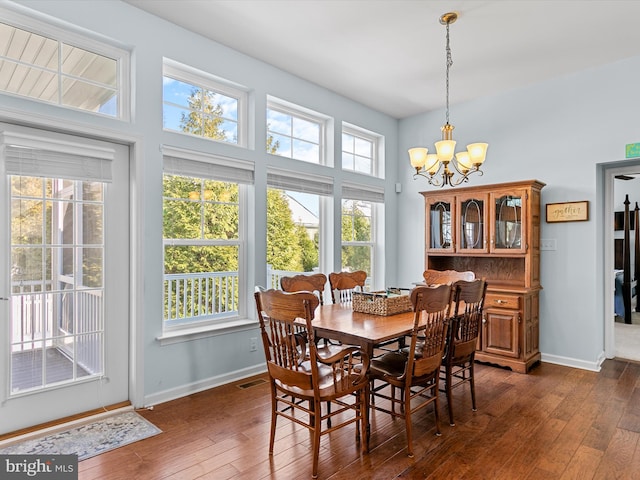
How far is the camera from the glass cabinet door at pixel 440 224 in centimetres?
457

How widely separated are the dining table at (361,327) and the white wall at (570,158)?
2.27 m

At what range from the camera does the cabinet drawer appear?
3.96 m

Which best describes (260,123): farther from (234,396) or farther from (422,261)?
(422,261)

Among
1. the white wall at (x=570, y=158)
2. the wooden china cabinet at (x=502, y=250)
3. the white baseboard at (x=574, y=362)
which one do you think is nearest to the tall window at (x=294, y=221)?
the wooden china cabinet at (x=502, y=250)

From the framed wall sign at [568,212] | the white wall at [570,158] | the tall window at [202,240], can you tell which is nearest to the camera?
the tall window at [202,240]

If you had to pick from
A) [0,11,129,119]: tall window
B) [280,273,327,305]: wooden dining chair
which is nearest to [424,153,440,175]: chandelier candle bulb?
[280,273,327,305]: wooden dining chair

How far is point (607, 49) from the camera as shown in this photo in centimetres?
363

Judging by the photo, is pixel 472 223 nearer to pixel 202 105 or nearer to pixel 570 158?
pixel 570 158

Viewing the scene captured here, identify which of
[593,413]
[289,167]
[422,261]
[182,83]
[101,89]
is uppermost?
[182,83]

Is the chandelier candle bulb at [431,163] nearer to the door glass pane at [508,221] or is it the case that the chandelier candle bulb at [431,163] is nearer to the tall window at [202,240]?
the door glass pane at [508,221]

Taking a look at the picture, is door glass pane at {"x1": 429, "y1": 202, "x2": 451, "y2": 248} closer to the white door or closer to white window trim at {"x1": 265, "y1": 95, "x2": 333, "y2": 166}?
white window trim at {"x1": 265, "y1": 95, "x2": 333, "y2": 166}

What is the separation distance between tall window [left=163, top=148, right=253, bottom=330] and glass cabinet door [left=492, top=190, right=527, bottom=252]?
2655mm

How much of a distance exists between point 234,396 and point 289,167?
2.30 meters

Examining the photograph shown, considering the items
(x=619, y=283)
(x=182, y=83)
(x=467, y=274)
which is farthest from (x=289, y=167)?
(x=619, y=283)
